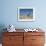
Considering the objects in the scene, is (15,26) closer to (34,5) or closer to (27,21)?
(27,21)

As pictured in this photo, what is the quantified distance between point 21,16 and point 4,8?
0.64 meters

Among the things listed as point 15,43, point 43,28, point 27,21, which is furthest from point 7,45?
point 43,28

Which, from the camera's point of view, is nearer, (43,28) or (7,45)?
(7,45)

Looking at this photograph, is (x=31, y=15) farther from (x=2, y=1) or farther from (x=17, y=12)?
(x=2, y=1)

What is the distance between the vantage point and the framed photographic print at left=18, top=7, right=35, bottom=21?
419cm

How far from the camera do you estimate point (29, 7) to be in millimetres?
4188

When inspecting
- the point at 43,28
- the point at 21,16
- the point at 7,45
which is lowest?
the point at 7,45

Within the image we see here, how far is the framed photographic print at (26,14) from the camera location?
419 centimetres

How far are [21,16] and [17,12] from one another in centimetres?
19

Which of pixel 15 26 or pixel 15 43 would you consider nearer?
pixel 15 43

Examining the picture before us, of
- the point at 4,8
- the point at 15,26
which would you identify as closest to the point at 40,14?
the point at 15,26

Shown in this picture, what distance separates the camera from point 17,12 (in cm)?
420

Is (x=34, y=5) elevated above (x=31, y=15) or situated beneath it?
elevated above

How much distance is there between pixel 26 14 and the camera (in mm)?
4215
